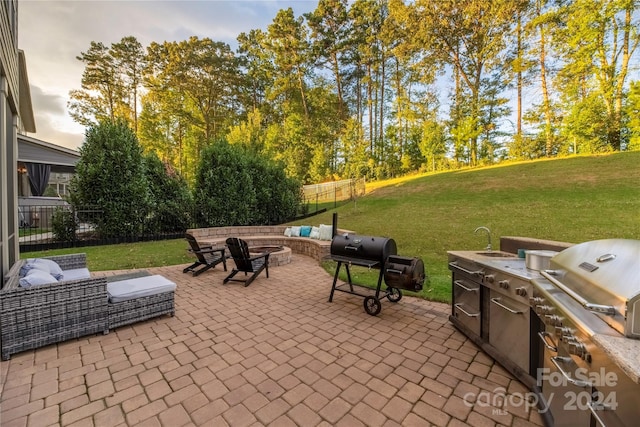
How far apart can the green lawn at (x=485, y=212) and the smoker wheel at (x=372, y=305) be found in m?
1.11

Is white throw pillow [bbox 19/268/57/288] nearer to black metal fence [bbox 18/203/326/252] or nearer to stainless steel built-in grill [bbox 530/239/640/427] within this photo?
stainless steel built-in grill [bbox 530/239/640/427]

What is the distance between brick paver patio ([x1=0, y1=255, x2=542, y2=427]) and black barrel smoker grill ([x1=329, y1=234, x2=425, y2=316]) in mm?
422

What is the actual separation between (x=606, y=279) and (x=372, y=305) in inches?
104

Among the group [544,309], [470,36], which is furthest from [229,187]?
[470,36]

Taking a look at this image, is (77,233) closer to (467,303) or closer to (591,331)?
(467,303)

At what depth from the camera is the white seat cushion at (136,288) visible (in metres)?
3.21

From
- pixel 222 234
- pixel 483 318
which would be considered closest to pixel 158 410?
pixel 483 318

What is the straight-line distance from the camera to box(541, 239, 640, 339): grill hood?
1.16 m

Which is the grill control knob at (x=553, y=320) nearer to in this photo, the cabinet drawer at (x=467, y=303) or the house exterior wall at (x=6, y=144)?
the cabinet drawer at (x=467, y=303)

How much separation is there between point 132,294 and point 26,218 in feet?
43.7

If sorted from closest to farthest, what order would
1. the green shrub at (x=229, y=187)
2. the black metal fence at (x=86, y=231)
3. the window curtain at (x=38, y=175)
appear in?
the black metal fence at (x=86, y=231) < the green shrub at (x=229, y=187) < the window curtain at (x=38, y=175)

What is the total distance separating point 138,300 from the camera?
3307mm

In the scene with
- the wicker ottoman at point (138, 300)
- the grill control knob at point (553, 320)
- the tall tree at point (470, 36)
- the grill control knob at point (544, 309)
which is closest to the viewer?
the grill control knob at point (553, 320)

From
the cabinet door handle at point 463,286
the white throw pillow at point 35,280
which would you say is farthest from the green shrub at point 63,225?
the cabinet door handle at point 463,286
